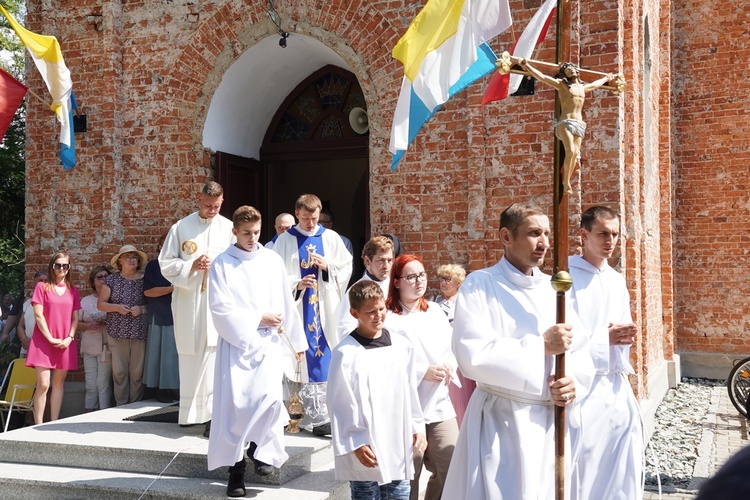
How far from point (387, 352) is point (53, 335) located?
5.00m

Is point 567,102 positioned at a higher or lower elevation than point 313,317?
higher

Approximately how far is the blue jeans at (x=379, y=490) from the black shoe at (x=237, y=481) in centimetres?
135

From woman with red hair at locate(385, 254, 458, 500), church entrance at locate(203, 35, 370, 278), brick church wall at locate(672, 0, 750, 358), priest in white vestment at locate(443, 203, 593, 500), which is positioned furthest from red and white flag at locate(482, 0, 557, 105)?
brick church wall at locate(672, 0, 750, 358)

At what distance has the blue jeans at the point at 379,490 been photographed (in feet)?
14.5

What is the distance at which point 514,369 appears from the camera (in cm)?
366

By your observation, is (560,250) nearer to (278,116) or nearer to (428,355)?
(428,355)

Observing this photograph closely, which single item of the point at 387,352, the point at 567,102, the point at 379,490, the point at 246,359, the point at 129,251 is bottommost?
the point at 379,490

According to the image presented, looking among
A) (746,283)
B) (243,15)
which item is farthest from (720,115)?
(243,15)

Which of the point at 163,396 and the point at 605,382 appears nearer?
the point at 605,382

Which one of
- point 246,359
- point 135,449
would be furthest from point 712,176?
point 135,449

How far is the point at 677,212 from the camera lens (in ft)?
44.2

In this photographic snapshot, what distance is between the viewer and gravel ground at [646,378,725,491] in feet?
23.9

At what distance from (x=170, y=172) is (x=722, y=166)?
908cm

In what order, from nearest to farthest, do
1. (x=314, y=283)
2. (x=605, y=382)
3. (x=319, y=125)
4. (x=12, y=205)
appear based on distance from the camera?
(x=605, y=382) → (x=314, y=283) → (x=319, y=125) → (x=12, y=205)
